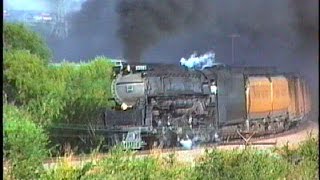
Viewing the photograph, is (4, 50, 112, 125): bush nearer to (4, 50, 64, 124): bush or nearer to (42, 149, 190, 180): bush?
Answer: (4, 50, 64, 124): bush

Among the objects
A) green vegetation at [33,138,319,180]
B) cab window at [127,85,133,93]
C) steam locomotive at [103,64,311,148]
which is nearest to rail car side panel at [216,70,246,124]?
steam locomotive at [103,64,311,148]

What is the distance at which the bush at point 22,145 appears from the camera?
1.64 m

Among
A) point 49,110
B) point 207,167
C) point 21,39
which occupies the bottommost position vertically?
point 207,167

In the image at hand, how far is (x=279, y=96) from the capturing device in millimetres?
1753

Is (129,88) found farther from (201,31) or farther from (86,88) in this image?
(201,31)

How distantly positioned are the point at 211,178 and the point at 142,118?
0.92 feet

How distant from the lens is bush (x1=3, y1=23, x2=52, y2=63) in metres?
1.64

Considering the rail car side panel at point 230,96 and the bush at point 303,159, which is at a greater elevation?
the rail car side panel at point 230,96

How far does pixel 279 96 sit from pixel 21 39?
772 mm

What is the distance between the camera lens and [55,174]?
1.66 metres

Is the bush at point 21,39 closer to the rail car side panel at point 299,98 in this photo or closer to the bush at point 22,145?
the bush at point 22,145

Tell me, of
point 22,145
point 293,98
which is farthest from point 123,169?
point 293,98

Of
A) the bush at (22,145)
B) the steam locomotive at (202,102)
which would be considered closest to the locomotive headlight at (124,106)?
the steam locomotive at (202,102)

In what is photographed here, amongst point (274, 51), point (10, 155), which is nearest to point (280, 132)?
point (274, 51)
